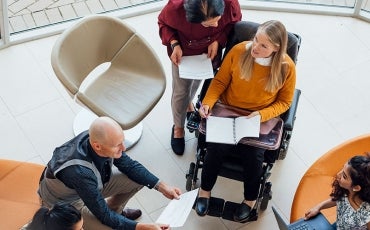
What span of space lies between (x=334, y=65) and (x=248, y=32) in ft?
5.06

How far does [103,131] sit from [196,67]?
3.14 ft

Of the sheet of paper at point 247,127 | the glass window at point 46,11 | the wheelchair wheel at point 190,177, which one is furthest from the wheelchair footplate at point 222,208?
the glass window at point 46,11

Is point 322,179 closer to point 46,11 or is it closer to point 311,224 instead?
point 311,224

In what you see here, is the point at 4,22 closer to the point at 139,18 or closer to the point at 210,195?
the point at 139,18

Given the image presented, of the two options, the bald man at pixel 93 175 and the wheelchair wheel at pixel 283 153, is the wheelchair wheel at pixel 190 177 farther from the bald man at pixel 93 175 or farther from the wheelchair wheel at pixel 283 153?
the wheelchair wheel at pixel 283 153

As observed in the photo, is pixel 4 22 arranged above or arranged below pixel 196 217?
above

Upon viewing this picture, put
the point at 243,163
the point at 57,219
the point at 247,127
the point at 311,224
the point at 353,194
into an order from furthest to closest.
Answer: the point at 243,163 → the point at 247,127 → the point at 311,224 → the point at 353,194 → the point at 57,219

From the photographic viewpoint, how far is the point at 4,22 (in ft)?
15.9

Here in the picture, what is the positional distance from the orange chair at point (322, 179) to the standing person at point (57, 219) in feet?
4.50

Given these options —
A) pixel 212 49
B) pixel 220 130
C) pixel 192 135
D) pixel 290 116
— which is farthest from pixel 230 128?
pixel 192 135

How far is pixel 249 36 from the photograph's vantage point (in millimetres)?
3854

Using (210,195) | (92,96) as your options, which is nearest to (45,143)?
(92,96)

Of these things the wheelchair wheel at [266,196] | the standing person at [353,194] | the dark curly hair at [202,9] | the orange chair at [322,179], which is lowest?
the wheelchair wheel at [266,196]

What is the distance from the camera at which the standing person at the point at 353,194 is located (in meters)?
3.26
